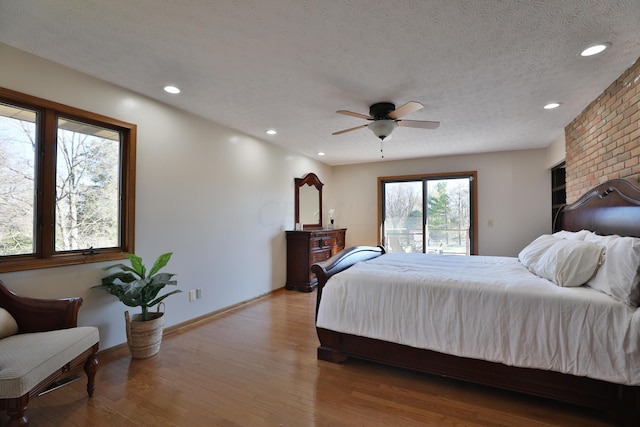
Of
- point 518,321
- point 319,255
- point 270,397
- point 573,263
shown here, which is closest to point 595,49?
point 573,263

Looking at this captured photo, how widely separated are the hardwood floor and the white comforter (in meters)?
0.30

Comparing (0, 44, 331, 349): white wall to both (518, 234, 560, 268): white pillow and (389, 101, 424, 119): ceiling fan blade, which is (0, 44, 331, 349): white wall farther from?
(518, 234, 560, 268): white pillow

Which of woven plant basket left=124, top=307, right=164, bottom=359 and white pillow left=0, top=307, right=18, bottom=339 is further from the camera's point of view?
woven plant basket left=124, top=307, right=164, bottom=359

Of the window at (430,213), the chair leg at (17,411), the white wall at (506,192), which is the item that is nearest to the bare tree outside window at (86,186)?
the chair leg at (17,411)

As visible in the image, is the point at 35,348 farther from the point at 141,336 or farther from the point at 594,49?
the point at 594,49

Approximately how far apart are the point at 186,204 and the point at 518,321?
3.28 meters

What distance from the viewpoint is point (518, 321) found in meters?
1.85

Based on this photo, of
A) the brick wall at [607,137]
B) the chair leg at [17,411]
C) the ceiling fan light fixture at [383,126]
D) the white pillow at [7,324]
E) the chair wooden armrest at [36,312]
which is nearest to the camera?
the chair leg at [17,411]

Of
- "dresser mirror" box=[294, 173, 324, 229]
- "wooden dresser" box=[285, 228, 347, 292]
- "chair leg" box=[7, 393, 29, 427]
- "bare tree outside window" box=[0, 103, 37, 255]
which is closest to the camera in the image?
"chair leg" box=[7, 393, 29, 427]

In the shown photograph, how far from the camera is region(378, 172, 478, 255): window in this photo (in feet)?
17.8

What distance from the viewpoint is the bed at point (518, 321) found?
1658mm

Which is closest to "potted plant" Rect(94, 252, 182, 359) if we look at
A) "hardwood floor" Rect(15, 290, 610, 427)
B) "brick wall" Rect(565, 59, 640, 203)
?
"hardwood floor" Rect(15, 290, 610, 427)

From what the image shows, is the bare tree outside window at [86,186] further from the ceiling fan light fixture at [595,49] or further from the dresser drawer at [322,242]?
the ceiling fan light fixture at [595,49]

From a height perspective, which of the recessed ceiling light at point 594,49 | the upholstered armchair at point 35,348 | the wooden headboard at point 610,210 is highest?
the recessed ceiling light at point 594,49
